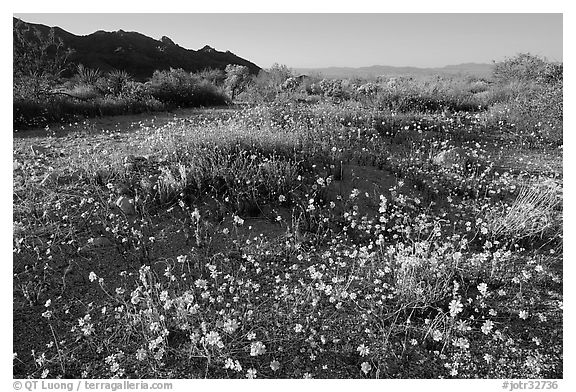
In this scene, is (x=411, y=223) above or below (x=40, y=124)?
below

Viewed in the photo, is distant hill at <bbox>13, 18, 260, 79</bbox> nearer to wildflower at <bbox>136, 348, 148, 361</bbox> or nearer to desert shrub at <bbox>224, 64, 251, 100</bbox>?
desert shrub at <bbox>224, 64, 251, 100</bbox>

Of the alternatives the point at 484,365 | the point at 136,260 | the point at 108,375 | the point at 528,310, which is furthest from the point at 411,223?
the point at 108,375

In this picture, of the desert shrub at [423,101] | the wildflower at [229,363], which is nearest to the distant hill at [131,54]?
the desert shrub at [423,101]

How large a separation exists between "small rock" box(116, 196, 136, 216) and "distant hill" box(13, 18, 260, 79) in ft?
112

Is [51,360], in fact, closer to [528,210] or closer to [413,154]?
[528,210]

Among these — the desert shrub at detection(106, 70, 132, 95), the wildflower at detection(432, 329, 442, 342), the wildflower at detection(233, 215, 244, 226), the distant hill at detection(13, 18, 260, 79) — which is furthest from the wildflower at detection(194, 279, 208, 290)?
the distant hill at detection(13, 18, 260, 79)

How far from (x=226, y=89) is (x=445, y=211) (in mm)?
13376

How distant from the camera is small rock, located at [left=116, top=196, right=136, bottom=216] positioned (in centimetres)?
484

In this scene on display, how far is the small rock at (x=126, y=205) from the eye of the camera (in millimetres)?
4836

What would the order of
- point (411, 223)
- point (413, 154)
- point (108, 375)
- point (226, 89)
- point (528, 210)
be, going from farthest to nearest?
point (226, 89) → point (413, 154) → point (411, 223) → point (528, 210) → point (108, 375)

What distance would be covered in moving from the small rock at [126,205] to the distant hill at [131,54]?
34010 mm

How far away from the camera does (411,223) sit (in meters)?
5.00

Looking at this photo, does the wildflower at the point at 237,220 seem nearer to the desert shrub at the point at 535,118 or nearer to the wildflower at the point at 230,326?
the wildflower at the point at 230,326

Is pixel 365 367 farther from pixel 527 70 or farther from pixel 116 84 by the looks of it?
pixel 527 70
